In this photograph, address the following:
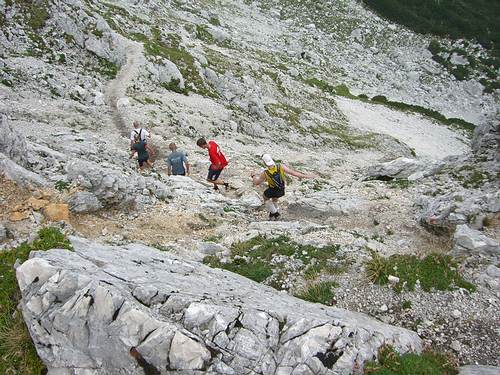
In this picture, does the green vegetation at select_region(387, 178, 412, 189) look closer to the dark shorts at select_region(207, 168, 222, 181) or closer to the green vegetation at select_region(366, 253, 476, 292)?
the dark shorts at select_region(207, 168, 222, 181)

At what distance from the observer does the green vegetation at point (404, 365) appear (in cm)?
695

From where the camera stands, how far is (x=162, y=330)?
21.1 ft

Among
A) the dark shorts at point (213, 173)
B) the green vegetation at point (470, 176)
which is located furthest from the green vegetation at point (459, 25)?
the dark shorts at point (213, 173)

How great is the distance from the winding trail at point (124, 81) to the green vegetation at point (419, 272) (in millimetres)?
18379


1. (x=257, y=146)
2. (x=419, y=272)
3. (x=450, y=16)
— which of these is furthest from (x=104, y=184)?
(x=450, y=16)

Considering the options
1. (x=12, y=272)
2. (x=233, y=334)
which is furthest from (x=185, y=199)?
(x=233, y=334)

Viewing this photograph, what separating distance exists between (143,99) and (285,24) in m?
41.1

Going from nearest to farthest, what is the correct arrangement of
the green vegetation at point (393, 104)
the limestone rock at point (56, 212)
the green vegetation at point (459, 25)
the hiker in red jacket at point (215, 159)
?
1. the limestone rock at point (56, 212)
2. the hiker in red jacket at point (215, 159)
3. the green vegetation at point (393, 104)
4. the green vegetation at point (459, 25)

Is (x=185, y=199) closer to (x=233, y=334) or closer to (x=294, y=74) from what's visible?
(x=233, y=334)

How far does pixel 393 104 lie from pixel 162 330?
163ft

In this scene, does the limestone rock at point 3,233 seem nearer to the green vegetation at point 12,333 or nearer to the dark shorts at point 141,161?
the green vegetation at point 12,333

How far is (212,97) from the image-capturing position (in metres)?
34.6

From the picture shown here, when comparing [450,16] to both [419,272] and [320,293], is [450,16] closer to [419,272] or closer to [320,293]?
[419,272]

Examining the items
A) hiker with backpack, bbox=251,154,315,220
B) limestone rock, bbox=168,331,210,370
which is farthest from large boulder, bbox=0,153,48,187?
limestone rock, bbox=168,331,210,370
